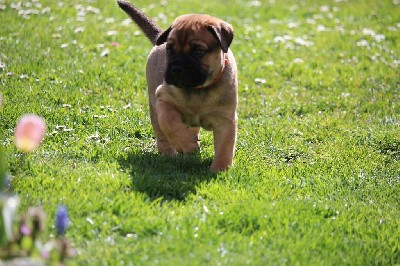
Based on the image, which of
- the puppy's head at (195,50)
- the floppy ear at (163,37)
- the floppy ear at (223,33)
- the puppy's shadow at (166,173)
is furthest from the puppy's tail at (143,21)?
the puppy's shadow at (166,173)

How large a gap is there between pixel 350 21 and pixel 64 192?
772 centimetres

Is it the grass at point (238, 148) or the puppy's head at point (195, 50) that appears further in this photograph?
the puppy's head at point (195, 50)

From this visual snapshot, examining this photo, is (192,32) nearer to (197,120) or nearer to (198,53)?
(198,53)

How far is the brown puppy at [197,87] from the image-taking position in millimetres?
5345

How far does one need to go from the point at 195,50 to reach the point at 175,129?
0.63m

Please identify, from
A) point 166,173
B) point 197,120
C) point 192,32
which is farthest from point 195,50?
point 166,173

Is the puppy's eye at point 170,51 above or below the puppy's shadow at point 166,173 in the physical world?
above

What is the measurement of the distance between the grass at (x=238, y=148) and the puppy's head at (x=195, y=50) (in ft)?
2.33

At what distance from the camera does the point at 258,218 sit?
4.62 m

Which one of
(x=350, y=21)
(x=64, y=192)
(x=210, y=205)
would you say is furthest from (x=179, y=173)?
(x=350, y=21)

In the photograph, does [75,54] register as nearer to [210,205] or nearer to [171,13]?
[171,13]

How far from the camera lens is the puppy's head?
5297 millimetres

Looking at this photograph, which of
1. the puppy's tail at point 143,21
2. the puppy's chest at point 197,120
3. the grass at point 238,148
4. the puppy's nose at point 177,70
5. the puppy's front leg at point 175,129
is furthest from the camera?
the puppy's tail at point 143,21

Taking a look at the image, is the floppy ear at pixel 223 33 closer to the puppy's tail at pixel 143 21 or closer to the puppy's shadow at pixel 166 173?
the puppy's shadow at pixel 166 173
